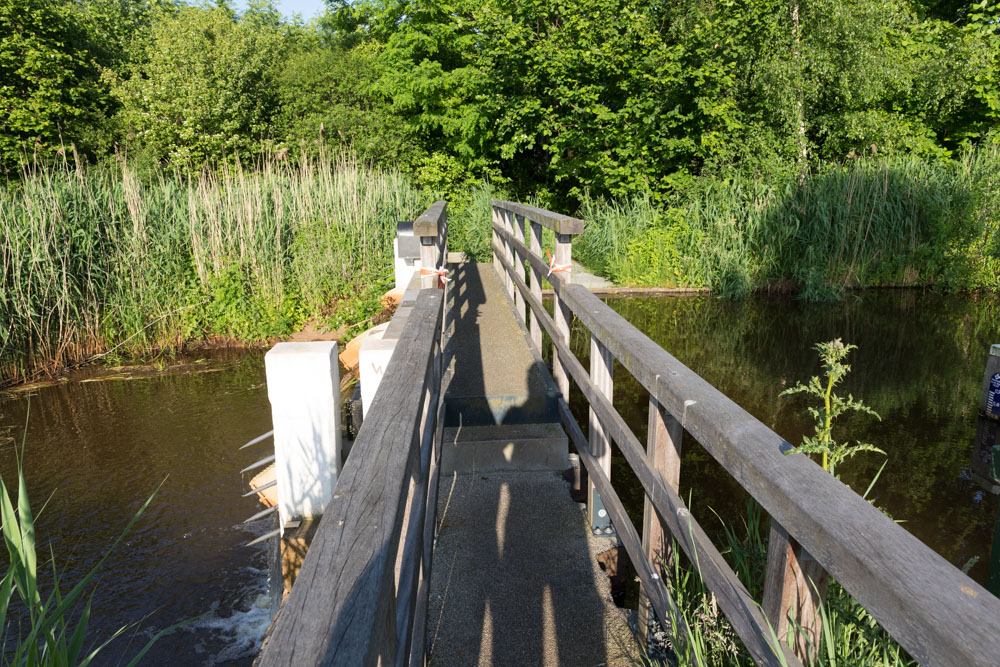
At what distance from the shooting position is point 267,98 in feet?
95.6

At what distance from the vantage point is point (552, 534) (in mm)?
3596

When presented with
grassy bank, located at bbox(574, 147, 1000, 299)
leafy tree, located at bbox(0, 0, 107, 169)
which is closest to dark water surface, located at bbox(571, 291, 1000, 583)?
grassy bank, located at bbox(574, 147, 1000, 299)

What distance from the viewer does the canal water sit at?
450 cm

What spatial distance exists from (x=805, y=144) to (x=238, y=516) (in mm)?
16195

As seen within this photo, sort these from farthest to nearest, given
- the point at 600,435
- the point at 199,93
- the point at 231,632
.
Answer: the point at 199,93, the point at 231,632, the point at 600,435

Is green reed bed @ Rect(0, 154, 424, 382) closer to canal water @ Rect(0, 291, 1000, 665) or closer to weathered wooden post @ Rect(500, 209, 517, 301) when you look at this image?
canal water @ Rect(0, 291, 1000, 665)

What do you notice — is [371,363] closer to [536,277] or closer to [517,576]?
[517,576]

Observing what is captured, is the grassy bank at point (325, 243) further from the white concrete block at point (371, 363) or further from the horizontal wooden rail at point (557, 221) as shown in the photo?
the white concrete block at point (371, 363)

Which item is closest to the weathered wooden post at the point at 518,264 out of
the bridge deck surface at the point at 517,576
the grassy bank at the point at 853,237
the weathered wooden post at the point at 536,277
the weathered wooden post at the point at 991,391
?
the weathered wooden post at the point at 536,277

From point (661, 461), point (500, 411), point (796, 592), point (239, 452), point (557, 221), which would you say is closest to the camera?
point (796, 592)

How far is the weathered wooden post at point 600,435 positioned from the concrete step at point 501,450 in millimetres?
761

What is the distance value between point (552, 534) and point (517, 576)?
0.44m

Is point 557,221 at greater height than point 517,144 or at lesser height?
lesser

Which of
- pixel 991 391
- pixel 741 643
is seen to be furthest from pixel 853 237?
pixel 741 643
